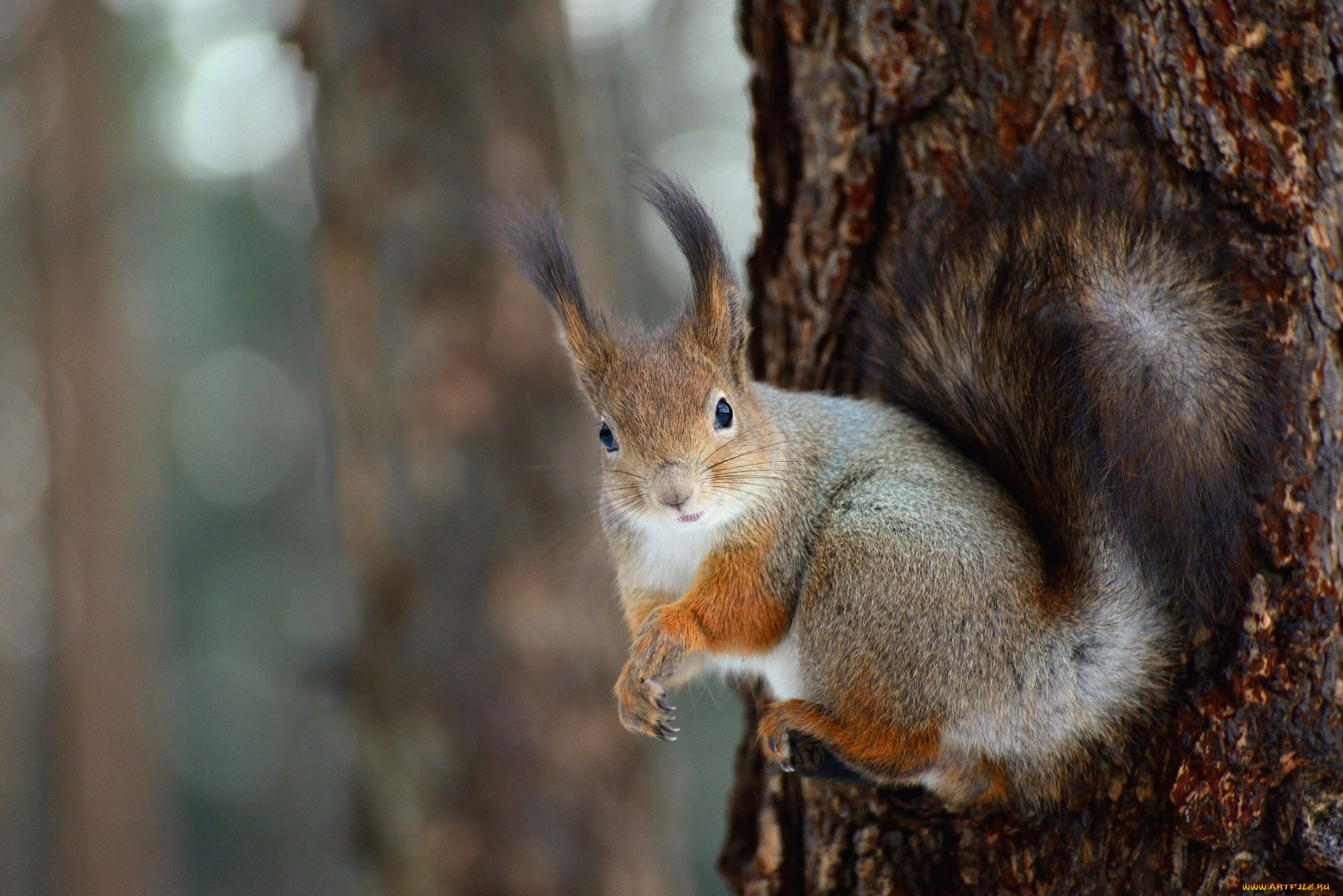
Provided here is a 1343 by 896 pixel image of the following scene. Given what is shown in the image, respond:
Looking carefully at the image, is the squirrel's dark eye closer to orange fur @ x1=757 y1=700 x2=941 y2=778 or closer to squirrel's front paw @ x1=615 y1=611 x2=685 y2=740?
squirrel's front paw @ x1=615 y1=611 x2=685 y2=740

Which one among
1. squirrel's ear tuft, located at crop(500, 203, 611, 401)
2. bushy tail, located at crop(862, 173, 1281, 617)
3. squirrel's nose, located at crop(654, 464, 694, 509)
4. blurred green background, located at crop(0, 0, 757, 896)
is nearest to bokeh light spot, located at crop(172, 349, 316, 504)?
blurred green background, located at crop(0, 0, 757, 896)

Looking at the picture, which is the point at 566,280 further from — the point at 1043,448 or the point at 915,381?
the point at 1043,448

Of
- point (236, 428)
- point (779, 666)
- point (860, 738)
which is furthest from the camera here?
point (236, 428)

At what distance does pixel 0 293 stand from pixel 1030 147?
9224 millimetres

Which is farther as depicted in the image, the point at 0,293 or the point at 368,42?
the point at 0,293

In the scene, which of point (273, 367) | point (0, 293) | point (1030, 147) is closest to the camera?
point (1030, 147)

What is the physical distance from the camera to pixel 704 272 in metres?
1.65

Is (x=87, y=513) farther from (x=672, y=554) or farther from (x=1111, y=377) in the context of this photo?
(x=1111, y=377)

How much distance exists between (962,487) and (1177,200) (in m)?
0.49

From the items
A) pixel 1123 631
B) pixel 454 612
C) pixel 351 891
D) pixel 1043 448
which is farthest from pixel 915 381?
pixel 351 891

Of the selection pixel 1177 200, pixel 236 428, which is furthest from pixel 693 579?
pixel 236 428

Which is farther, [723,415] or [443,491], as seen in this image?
[443,491]

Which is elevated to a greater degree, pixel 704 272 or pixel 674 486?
pixel 704 272

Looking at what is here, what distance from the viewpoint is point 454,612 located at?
10.1 feet
